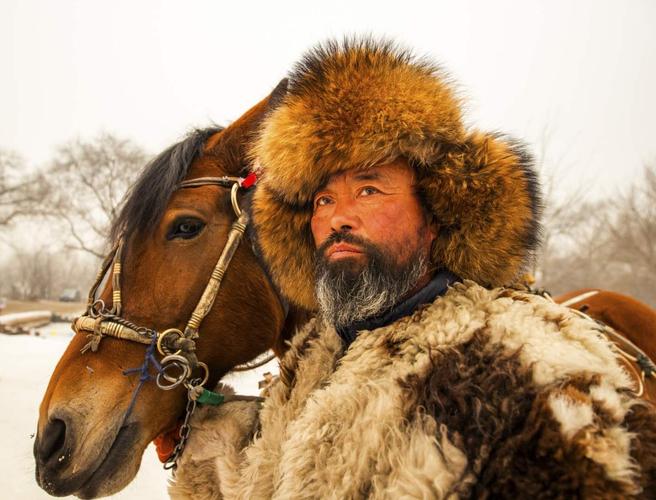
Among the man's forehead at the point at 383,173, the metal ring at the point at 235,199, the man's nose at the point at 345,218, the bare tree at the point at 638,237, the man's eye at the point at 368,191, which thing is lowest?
the bare tree at the point at 638,237

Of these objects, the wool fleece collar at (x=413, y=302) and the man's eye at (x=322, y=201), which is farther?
the man's eye at (x=322, y=201)

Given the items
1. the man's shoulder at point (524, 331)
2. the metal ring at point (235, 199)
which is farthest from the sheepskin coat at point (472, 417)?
the metal ring at point (235, 199)

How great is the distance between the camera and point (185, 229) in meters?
2.12

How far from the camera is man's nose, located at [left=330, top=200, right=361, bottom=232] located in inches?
61.8

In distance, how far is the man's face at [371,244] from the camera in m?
1.53

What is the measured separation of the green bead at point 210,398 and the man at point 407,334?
39 mm

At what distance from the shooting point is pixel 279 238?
1.93 meters

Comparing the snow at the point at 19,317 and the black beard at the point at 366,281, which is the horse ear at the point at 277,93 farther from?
the snow at the point at 19,317

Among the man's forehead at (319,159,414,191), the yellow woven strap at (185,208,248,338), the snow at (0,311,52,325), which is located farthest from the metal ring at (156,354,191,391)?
the snow at (0,311,52,325)

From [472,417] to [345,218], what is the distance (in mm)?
787

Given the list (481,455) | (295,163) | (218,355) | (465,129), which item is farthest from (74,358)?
(465,129)

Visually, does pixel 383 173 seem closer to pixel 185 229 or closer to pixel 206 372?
pixel 185 229

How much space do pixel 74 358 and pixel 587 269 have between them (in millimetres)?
31445

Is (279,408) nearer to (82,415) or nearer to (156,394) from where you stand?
(156,394)
